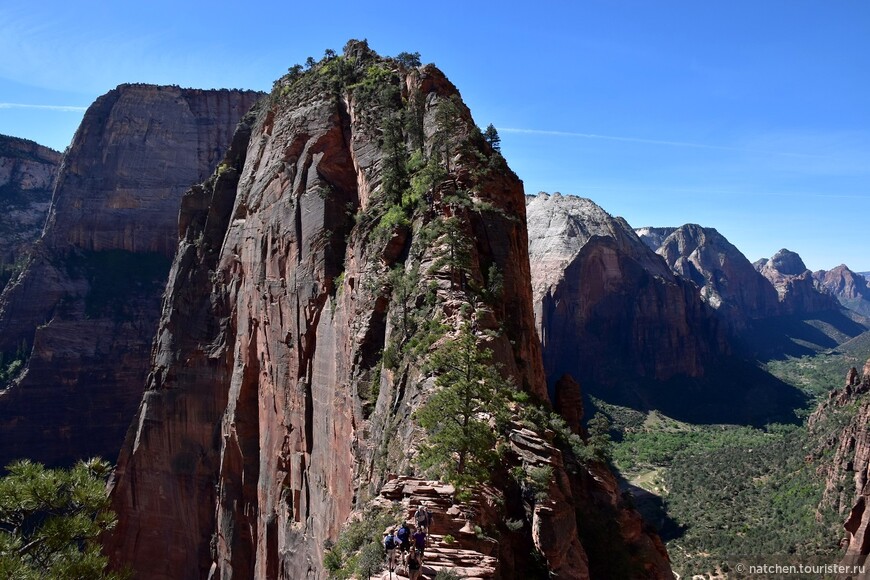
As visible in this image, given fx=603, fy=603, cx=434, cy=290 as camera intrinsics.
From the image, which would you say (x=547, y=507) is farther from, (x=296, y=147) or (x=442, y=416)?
(x=296, y=147)

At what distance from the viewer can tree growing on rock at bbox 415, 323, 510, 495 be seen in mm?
19000

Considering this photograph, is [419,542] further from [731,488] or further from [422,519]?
[731,488]

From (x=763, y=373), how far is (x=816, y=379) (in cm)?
2795

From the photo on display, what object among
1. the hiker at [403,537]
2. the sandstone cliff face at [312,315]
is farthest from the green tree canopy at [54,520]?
the sandstone cliff face at [312,315]

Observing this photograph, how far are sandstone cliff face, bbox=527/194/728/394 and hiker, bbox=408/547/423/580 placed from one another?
5181 inches

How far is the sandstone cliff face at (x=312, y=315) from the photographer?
28.9m

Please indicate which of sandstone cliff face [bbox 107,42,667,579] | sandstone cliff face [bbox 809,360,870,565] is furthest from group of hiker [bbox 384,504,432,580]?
sandstone cliff face [bbox 809,360,870,565]

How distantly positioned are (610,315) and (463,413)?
142 meters

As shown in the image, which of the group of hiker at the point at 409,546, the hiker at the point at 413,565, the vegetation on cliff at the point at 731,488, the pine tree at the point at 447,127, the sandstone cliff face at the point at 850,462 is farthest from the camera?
the vegetation on cliff at the point at 731,488

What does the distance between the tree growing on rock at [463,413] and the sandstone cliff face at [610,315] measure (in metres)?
122

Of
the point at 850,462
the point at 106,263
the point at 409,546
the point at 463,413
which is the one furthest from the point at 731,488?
the point at 106,263

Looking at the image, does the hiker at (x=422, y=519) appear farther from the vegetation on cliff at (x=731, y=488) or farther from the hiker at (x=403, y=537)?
the vegetation on cliff at (x=731, y=488)

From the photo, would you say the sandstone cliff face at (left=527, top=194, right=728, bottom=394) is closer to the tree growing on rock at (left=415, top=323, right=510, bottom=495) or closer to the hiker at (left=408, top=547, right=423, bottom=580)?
the tree growing on rock at (left=415, top=323, right=510, bottom=495)

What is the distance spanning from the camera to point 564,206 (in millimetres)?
185250
